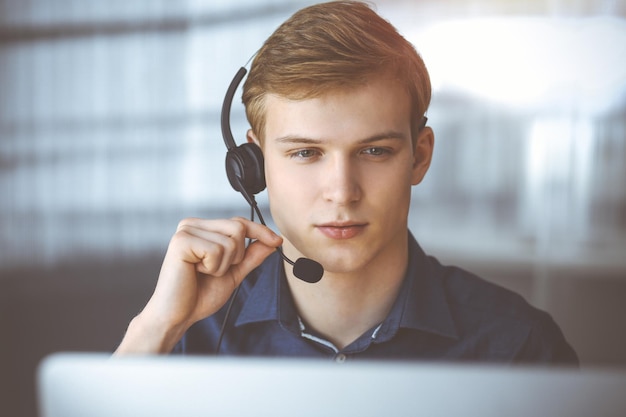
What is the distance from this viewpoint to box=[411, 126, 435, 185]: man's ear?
51.8 inches

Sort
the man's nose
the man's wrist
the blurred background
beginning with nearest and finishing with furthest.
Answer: the man's wrist < the man's nose < the blurred background

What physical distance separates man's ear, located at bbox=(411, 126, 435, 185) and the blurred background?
59cm

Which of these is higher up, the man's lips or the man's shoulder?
the man's lips

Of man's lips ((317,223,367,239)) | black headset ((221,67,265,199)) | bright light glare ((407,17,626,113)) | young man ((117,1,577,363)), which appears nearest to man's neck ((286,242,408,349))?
young man ((117,1,577,363))

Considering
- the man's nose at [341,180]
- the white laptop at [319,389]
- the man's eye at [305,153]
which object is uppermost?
the man's eye at [305,153]

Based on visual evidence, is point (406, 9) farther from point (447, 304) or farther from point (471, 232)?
point (447, 304)

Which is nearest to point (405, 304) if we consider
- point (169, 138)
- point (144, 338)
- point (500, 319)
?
point (500, 319)

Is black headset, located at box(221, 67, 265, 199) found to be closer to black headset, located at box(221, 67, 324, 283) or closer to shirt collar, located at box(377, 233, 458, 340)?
black headset, located at box(221, 67, 324, 283)

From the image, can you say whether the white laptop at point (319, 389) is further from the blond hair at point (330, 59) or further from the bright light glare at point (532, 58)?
the bright light glare at point (532, 58)

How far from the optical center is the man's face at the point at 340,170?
45.8 inches

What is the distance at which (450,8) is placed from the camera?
213 centimetres

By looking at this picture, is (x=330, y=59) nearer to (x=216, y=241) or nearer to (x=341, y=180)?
(x=341, y=180)

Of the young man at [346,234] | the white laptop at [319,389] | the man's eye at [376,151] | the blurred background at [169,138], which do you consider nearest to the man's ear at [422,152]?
the young man at [346,234]

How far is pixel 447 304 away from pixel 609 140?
1.49 m
